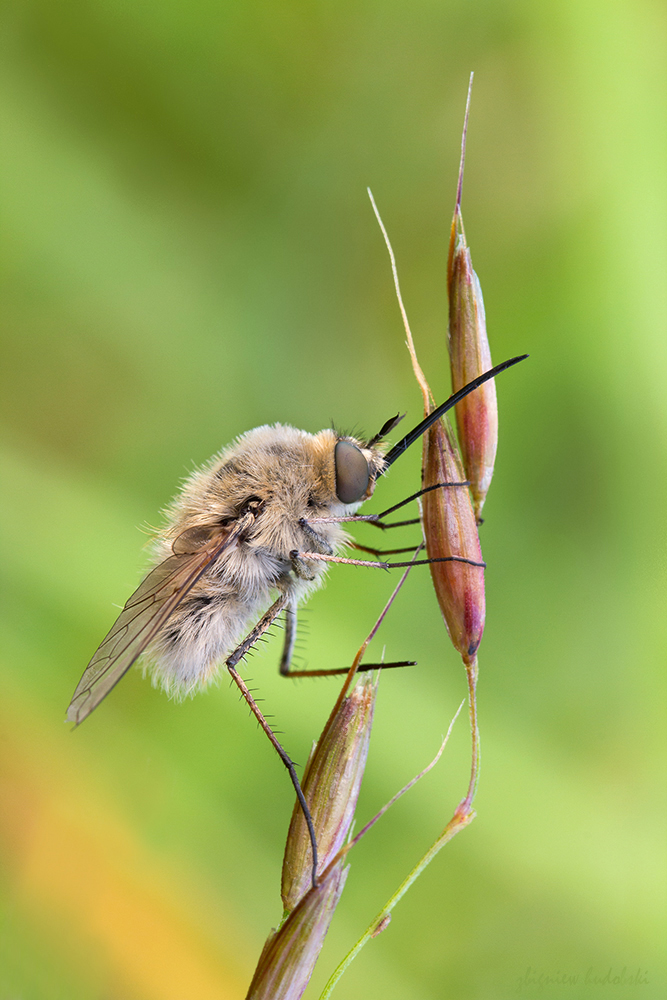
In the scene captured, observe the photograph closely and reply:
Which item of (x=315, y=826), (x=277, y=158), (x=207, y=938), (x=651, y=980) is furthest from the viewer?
(x=277, y=158)

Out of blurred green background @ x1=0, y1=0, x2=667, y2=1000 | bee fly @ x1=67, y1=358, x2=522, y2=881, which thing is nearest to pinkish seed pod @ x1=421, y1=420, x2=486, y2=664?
bee fly @ x1=67, y1=358, x2=522, y2=881

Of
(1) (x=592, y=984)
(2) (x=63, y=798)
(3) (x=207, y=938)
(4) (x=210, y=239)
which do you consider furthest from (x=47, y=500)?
(1) (x=592, y=984)

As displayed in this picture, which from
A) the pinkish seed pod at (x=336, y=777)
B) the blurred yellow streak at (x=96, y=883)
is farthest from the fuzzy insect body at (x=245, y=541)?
the blurred yellow streak at (x=96, y=883)

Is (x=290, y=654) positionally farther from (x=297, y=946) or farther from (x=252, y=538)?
(x=297, y=946)

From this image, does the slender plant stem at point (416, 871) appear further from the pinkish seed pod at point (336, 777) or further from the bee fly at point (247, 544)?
the bee fly at point (247, 544)

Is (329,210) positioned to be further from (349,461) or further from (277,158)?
(349,461)

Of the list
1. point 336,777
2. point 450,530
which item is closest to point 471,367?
point 450,530
